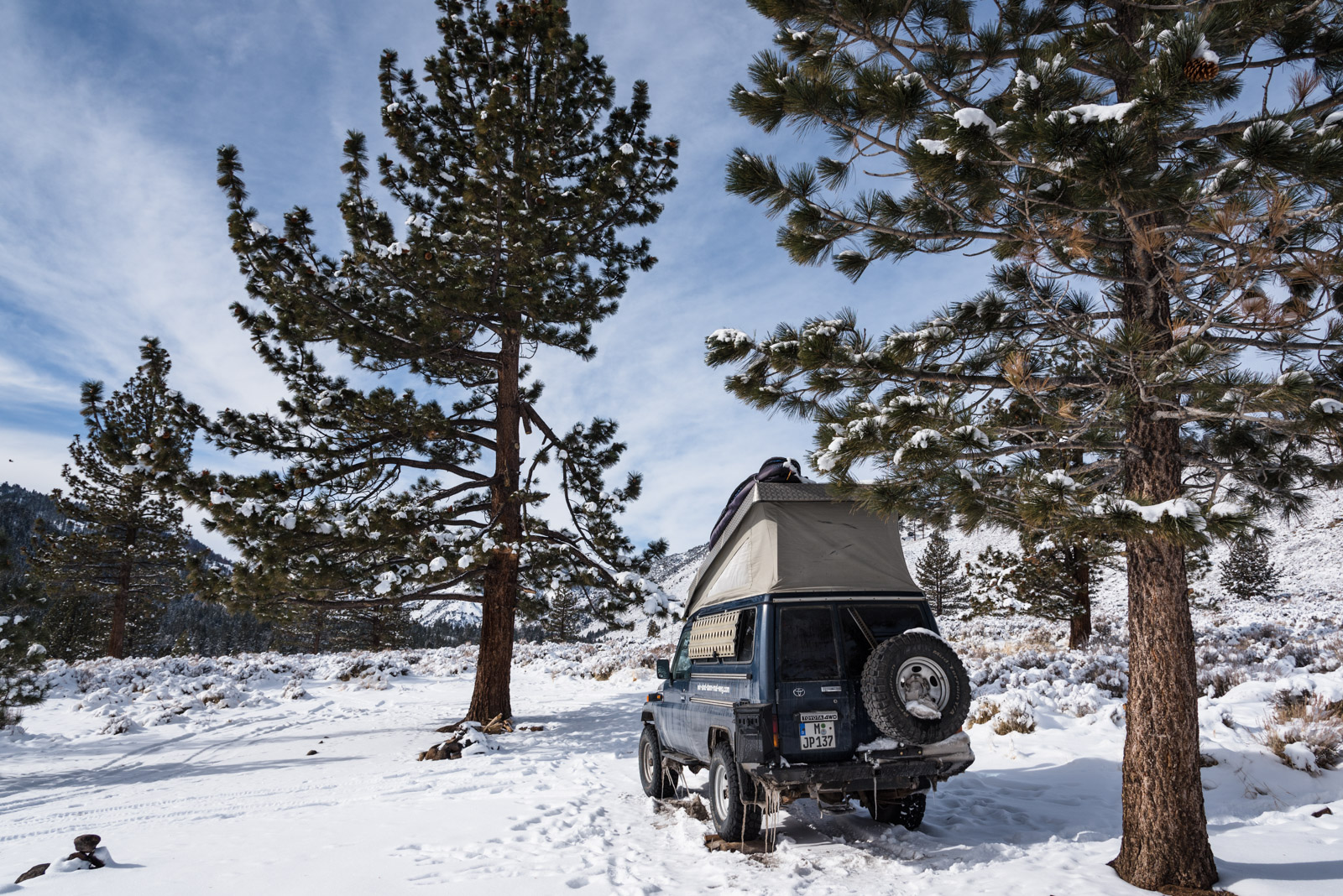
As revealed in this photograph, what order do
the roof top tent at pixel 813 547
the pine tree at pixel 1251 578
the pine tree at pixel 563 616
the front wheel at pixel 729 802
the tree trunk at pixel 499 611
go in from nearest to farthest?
the front wheel at pixel 729 802, the roof top tent at pixel 813 547, the tree trunk at pixel 499 611, the pine tree at pixel 563 616, the pine tree at pixel 1251 578

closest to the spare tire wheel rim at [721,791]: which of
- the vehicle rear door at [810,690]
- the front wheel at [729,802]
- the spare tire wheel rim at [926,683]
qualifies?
the front wheel at [729,802]

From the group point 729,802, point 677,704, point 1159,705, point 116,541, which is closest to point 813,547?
point 729,802

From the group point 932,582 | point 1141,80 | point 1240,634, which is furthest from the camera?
point 932,582

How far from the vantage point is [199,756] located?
12.1 metres

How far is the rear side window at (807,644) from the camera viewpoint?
5816mm

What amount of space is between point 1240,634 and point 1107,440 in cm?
1718

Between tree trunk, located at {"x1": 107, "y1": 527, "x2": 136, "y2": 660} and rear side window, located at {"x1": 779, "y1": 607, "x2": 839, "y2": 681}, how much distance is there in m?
35.7

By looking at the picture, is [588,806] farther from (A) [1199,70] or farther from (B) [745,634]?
(A) [1199,70]

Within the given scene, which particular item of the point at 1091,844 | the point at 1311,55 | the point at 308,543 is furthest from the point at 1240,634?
the point at 308,543

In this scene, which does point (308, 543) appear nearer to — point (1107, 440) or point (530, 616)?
point (530, 616)

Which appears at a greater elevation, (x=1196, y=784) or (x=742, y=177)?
(x=742, y=177)

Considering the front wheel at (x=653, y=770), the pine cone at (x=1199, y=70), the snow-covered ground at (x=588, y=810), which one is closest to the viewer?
the pine cone at (x=1199, y=70)

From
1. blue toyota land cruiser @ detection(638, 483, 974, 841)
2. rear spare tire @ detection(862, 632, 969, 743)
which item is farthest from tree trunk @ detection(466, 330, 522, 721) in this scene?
rear spare tire @ detection(862, 632, 969, 743)

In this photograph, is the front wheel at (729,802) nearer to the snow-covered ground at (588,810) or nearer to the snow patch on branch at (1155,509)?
the snow-covered ground at (588,810)
